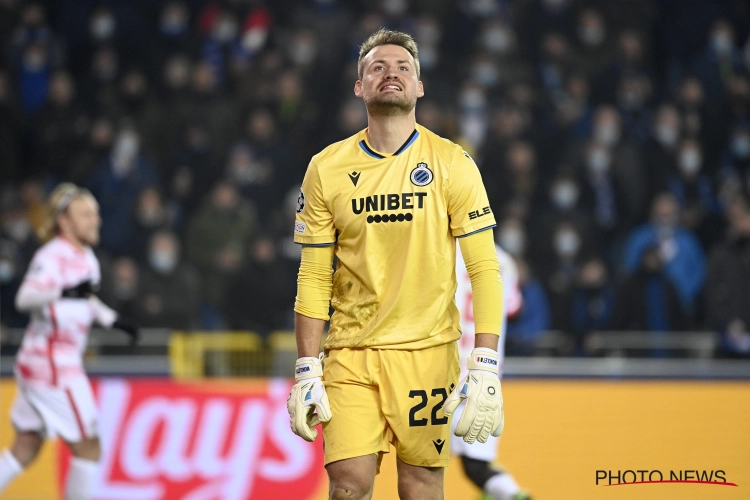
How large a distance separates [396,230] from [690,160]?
30.8 feet

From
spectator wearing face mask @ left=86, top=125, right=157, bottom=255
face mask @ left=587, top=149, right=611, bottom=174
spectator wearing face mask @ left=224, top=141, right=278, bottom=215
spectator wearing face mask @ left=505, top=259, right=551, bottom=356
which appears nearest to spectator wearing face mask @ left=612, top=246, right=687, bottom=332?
spectator wearing face mask @ left=505, top=259, right=551, bottom=356

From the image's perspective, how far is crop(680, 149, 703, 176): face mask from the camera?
13116 mm

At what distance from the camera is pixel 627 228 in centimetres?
1277

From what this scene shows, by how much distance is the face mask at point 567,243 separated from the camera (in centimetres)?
1229

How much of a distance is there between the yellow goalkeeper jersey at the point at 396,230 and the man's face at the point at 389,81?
7.8 inches

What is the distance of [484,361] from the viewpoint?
4.48 meters

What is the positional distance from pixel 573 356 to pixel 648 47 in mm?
5518

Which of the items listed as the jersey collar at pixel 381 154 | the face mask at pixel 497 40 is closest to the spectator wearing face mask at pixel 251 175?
the face mask at pixel 497 40

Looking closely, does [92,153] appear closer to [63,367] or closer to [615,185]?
[615,185]

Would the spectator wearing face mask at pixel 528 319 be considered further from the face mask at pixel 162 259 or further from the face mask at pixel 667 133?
the face mask at pixel 162 259

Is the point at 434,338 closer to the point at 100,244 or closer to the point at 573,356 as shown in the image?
the point at 573,356

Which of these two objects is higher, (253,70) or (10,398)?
(253,70)

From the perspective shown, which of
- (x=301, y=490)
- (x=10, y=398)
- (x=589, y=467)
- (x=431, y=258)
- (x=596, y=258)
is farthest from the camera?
(x=596, y=258)

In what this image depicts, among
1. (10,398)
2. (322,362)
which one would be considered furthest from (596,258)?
(322,362)
